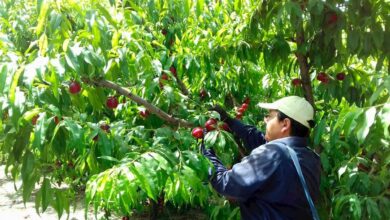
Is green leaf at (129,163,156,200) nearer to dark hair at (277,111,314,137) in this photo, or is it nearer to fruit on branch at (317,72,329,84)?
dark hair at (277,111,314,137)

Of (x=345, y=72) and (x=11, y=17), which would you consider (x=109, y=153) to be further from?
(x=11, y=17)

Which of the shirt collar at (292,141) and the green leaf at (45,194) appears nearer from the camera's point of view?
the shirt collar at (292,141)

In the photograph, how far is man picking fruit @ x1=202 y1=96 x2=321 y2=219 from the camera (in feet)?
6.40

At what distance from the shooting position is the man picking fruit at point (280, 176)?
1.95 meters

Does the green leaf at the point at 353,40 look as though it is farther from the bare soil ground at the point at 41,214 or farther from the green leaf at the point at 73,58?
the bare soil ground at the point at 41,214

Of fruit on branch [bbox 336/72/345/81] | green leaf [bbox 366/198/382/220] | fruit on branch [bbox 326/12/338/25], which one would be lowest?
green leaf [bbox 366/198/382/220]

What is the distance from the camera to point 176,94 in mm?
2840

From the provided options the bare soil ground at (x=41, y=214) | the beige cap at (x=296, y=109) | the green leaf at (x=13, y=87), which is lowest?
the bare soil ground at (x=41, y=214)

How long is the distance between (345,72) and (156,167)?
156cm

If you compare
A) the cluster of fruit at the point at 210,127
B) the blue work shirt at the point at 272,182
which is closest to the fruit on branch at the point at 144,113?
the cluster of fruit at the point at 210,127

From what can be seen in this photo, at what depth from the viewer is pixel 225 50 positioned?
303cm

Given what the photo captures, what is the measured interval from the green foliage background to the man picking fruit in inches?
6.9

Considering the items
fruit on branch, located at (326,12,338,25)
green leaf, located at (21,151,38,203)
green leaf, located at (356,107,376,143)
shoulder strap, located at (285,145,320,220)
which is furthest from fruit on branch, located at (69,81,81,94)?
fruit on branch, located at (326,12,338,25)

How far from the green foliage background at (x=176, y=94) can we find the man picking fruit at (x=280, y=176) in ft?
0.57
